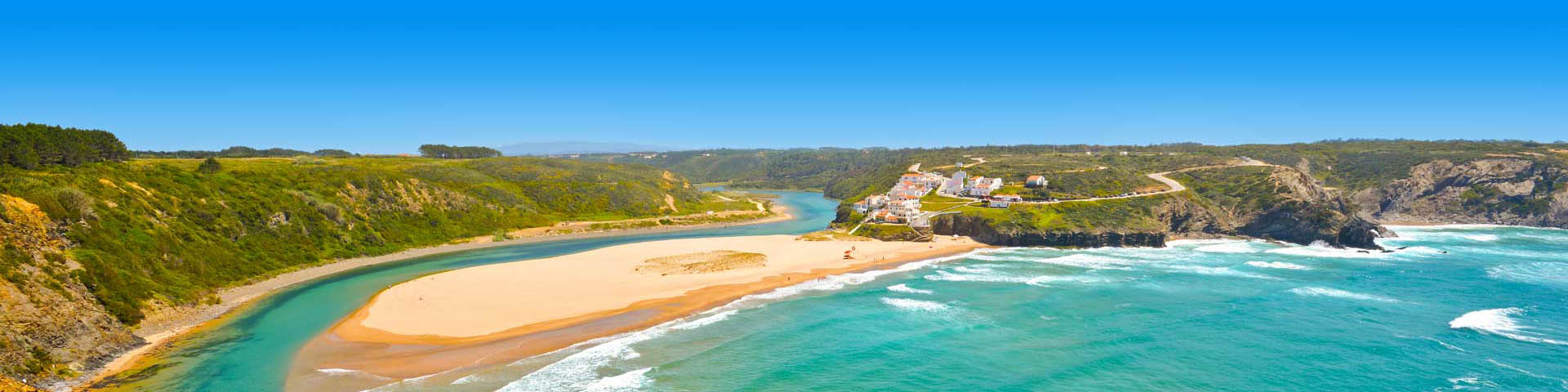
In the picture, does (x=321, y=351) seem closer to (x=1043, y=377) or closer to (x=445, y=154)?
(x=1043, y=377)

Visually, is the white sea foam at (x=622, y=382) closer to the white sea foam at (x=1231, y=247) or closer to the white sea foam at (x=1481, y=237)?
the white sea foam at (x=1231, y=247)

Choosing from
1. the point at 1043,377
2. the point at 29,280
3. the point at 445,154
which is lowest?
the point at 1043,377

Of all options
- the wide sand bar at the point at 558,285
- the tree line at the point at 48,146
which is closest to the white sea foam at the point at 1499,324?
the wide sand bar at the point at 558,285

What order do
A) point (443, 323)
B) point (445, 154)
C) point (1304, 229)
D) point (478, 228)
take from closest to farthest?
point (443, 323) → point (1304, 229) → point (478, 228) → point (445, 154)

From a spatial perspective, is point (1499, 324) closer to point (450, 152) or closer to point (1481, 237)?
point (1481, 237)

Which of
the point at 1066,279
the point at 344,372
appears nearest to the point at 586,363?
the point at 344,372

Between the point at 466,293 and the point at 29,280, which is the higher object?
the point at 29,280

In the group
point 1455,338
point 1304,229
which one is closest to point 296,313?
point 1455,338
